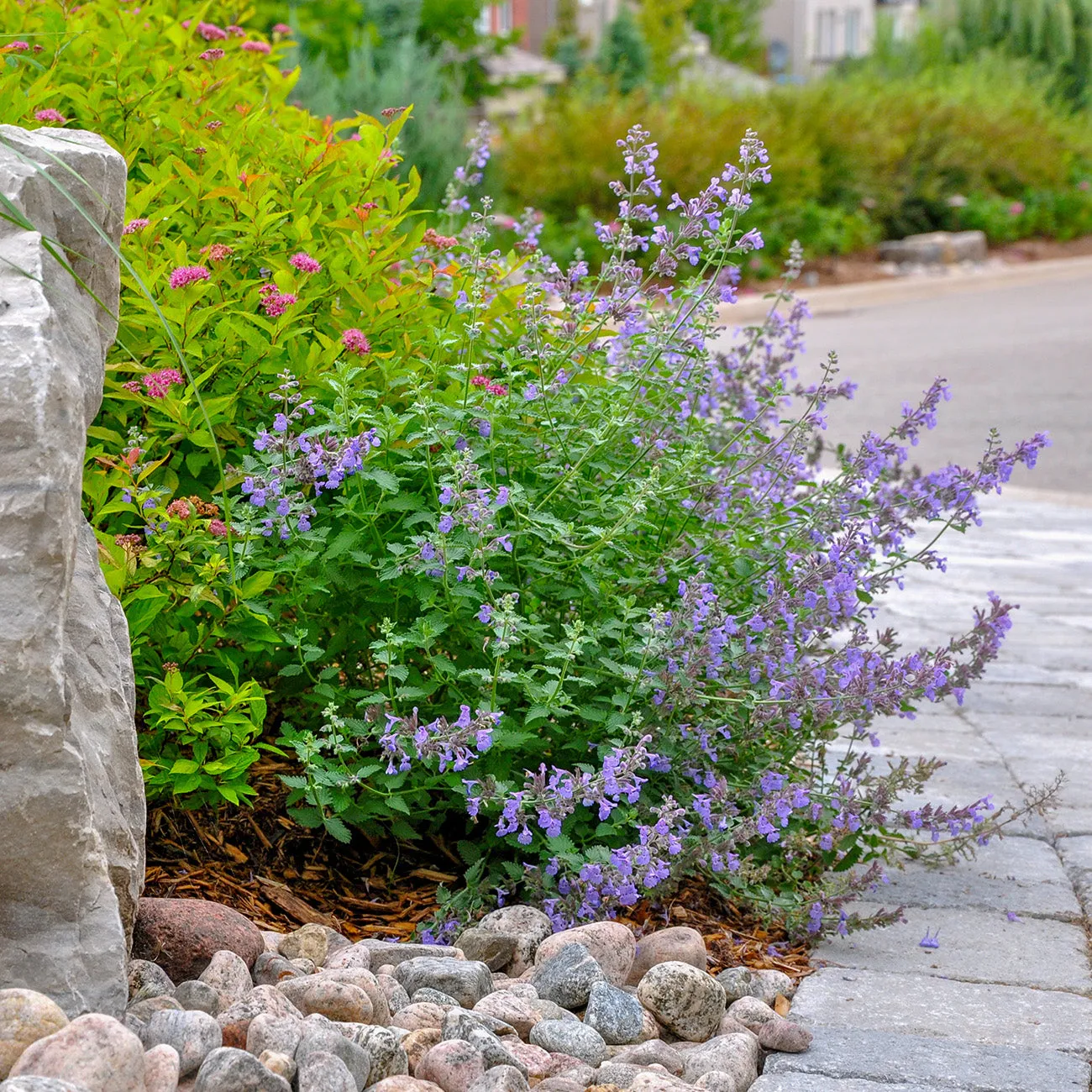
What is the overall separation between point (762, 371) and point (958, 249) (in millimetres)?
14816

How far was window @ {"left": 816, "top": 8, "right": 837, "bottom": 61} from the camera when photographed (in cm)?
4534

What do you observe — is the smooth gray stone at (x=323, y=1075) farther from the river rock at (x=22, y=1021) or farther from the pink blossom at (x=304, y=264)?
the pink blossom at (x=304, y=264)

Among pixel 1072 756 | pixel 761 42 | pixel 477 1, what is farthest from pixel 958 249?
pixel 761 42

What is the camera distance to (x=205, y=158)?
3238 millimetres

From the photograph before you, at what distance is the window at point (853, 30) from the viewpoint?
156 ft

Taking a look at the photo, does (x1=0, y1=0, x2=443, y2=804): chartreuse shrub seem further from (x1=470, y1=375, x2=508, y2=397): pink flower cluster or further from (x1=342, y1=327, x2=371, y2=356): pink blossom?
(x1=470, y1=375, x2=508, y2=397): pink flower cluster

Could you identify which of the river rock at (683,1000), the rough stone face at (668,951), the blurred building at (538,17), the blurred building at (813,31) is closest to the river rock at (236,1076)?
the river rock at (683,1000)

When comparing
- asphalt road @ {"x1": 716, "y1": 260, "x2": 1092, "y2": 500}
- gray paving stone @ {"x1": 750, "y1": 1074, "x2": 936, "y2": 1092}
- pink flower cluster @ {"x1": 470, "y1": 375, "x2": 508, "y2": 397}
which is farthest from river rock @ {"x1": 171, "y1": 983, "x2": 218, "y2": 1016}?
asphalt road @ {"x1": 716, "y1": 260, "x2": 1092, "y2": 500}

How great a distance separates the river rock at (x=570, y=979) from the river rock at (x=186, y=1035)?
596 mm

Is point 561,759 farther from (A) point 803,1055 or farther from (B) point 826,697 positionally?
(A) point 803,1055

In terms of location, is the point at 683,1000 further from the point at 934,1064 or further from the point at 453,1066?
the point at 453,1066

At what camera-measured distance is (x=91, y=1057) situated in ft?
5.90

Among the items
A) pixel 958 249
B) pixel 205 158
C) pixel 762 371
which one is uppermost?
pixel 205 158

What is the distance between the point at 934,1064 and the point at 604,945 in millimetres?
566
